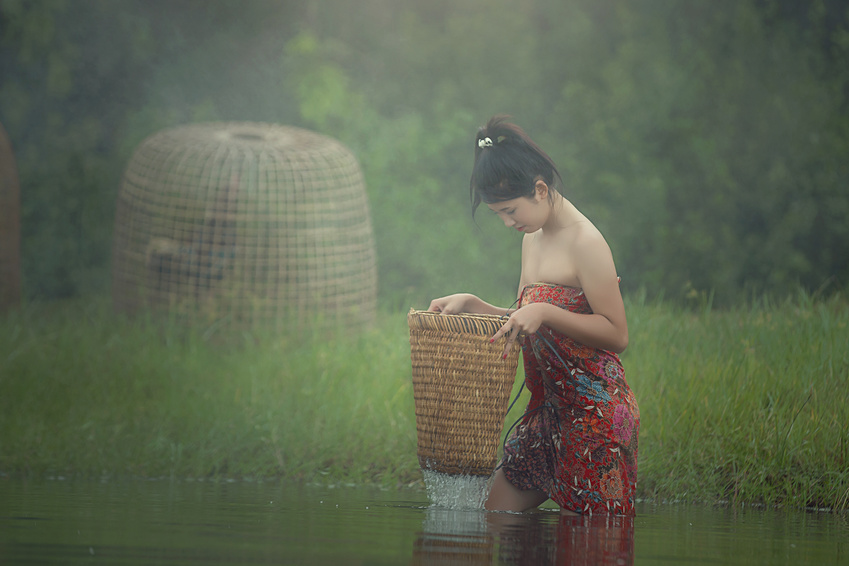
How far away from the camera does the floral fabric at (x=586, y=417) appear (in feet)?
8.95

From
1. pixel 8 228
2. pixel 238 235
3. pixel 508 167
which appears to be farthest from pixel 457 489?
pixel 8 228

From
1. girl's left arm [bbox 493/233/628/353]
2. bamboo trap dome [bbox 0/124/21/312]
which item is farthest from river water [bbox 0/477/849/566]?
bamboo trap dome [bbox 0/124/21/312]

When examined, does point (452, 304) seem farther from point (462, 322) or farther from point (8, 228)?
point (8, 228)

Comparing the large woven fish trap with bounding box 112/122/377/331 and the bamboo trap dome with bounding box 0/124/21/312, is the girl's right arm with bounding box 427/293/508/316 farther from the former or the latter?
the bamboo trap dome with bounding box 0/124/21/312

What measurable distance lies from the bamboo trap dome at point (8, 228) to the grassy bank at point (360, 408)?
1359 mm

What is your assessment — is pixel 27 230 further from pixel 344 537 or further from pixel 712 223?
pixel 344 537

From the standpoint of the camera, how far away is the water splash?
9.70 feet

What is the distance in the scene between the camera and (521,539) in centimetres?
242

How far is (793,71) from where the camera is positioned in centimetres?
705

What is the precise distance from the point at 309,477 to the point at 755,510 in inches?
67.9

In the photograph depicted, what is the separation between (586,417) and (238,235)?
13.1 ft

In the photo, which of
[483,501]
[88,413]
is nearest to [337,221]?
[88,413]

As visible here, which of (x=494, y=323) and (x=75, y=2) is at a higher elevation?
(x=75, y=2)

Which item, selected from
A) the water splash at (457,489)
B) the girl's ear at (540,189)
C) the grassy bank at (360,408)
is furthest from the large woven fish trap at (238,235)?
the girl's ear at (540,189)
